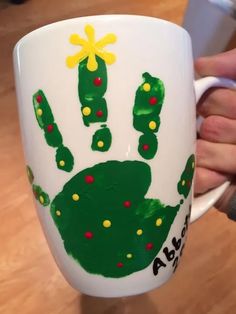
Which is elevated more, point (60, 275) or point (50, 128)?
point (50, 128)

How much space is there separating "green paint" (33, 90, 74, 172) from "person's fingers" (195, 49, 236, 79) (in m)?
0.13

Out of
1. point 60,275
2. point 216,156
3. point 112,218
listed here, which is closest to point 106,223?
point 112,218

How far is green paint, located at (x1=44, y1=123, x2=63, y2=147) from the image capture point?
33 cm

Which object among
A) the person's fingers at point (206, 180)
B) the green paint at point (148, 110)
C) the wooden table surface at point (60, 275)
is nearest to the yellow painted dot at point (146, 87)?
the green paint at point (148, 110)

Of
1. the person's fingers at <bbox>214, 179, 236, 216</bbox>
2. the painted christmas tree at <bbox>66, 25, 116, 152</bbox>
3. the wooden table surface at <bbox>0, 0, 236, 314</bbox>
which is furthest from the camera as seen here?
the wooden table surface at <bbox>0, 0, 236, 314</bbox>

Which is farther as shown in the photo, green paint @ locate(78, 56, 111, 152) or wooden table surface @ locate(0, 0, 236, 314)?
wooden table surface @ locate(0, 0, 236, 314)

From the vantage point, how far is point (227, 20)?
0.56 m

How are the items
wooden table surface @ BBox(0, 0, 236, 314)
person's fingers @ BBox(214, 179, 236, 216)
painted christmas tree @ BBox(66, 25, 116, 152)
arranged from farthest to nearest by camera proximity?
1. wooden table surface @ BBox(0, 0, 236, 314)
2. person's fingers @ BBox(214, 179, 236, 216)
3. painted christmas tree @ BBox(66, 25, 116, 152)

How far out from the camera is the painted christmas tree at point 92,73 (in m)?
0.32

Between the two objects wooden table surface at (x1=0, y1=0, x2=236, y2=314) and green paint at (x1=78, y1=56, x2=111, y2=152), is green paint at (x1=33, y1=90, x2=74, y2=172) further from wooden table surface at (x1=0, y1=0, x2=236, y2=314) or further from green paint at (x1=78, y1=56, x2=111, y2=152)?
wooden table surface at (x1=0, y1=0, x2=236, y2=314)

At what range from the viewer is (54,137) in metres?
0.33

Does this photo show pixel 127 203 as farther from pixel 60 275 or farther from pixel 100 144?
pixel 60 275

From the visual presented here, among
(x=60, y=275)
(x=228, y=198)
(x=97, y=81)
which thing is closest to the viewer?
(x=97, y=81)

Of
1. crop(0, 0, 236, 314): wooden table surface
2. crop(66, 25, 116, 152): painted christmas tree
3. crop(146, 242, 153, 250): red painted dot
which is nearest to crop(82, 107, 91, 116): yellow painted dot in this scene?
crop(66, 25, 116, 152): painted christmas tree
